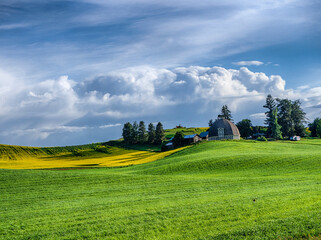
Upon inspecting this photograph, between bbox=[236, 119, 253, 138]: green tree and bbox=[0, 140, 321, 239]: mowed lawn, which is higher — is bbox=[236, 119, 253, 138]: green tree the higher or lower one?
the higher one

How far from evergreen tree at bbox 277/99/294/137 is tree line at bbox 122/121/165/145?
1971 inches

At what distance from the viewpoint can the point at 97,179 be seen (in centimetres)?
3306

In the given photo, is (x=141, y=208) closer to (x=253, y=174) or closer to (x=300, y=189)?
(x=300, y=189)

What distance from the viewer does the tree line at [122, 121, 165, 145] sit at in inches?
4648

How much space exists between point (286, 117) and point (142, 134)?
60738 mm

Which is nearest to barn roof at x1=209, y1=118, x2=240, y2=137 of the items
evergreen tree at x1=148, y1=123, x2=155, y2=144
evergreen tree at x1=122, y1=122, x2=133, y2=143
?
evergreen tree at x1=148, y1=123, x2=155, y2=144

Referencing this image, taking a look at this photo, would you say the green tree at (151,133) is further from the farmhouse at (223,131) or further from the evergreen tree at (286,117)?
the evergreen tree at (286,117)

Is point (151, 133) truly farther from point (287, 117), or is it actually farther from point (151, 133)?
point (287, 117)

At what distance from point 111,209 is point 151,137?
100 metres

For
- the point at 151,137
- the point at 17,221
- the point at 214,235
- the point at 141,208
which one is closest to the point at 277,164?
the point at 141,208

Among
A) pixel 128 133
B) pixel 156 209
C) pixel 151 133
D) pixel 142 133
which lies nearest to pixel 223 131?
pixel 151 133

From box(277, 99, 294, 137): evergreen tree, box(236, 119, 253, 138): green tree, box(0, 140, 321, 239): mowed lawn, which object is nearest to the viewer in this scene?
box(0, 140, 321, 239): mowed lawn

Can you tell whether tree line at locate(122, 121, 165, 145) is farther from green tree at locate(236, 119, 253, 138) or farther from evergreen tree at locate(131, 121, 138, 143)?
green tree at locate(236, 119, 253, 138)

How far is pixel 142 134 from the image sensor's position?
119688 mm
